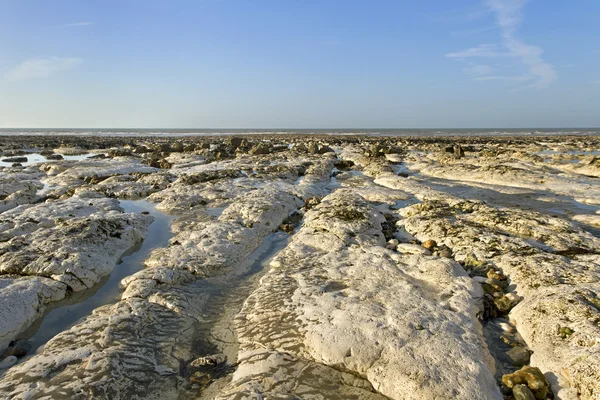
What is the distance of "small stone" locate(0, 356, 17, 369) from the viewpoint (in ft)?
21.5

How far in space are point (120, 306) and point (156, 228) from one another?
7.32m

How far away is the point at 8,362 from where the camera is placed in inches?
261

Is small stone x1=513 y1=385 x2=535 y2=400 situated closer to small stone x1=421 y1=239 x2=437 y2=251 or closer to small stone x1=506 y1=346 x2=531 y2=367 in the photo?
small stone x1=506 y1=346 x2=531 y2=367

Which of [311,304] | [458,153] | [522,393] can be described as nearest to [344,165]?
[458,153]

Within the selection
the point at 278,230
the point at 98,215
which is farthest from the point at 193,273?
the point at 98,215

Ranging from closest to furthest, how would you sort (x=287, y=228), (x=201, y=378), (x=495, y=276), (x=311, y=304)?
(x=201, y=378) < (x=311, y=304) < (x=495, y=276) < (x=287, y=228)

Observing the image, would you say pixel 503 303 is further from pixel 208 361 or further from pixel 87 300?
pixel 87 300

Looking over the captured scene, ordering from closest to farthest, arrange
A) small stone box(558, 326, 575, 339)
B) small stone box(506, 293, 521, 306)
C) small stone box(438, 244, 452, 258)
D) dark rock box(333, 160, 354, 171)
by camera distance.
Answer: small stone box(558, 326, 575, 339), small stone box(506, 293, 521, 306), small stone box(438, 244, 452, 258), dark rock box(333, 160, 354, 171)

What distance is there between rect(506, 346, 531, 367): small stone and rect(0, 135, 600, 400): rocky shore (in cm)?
3

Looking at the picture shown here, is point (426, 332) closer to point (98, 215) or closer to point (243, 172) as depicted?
point (98, 215)

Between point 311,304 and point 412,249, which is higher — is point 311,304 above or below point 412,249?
below

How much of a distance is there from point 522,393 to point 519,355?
1.41m

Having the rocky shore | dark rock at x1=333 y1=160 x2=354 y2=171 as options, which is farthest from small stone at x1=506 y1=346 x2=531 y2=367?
dark rock at x1=333 y1=160 x2=354 y2=171

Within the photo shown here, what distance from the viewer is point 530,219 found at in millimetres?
13633
